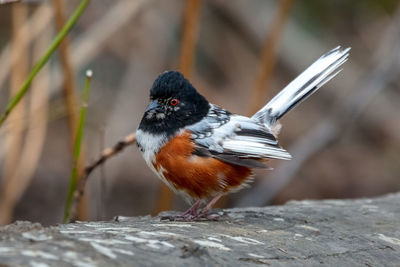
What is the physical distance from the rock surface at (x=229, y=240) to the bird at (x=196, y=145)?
0.69 feet

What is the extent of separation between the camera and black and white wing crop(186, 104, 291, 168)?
370 cm

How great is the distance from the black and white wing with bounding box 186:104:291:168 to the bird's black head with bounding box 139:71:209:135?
0.27 feet

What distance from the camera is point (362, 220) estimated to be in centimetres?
376

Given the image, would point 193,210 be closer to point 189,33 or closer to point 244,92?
point 189,33

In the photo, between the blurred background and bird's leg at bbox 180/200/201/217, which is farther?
the blurred background

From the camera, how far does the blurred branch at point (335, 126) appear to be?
7156 millimetres

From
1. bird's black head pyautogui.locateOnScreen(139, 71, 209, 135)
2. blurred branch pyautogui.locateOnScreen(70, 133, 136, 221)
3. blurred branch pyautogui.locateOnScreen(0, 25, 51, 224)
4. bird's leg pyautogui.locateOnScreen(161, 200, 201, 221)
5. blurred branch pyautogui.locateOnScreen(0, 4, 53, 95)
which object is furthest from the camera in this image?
blurred branch pyautogui.locateOnScreen(0, 4, 53, 95)

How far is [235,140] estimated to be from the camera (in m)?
3.81

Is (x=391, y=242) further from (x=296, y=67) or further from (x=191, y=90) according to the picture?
(x=296, y=67)

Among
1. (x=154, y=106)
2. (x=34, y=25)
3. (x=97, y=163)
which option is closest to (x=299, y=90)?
(x=154, y=106)

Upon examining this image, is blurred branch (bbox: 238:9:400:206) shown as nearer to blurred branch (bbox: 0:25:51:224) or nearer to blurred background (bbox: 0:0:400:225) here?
blurred background (bbox: 0:0:400:225)

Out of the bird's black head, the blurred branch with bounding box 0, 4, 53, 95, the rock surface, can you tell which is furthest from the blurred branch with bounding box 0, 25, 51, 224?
the rock surface

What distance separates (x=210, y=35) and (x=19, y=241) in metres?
6.39

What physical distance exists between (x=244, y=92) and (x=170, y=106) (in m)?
4.88
